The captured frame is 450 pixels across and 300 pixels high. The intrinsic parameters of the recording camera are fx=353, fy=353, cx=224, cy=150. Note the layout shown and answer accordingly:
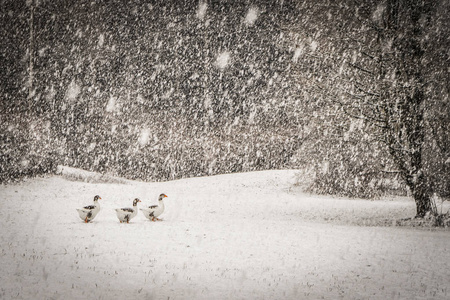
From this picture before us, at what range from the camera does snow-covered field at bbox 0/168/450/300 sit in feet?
17.4

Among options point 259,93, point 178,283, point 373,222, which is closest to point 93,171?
point 259,93

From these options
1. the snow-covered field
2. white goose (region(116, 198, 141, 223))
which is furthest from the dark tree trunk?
white goose (region(116, 198, 141, 223))

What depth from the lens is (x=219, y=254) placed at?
7.29 meters

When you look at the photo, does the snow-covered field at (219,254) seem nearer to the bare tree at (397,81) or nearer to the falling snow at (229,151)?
the falling snow at (229,151)

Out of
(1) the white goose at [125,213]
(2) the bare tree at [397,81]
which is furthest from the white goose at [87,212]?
(2) the bare tree at [397,81]

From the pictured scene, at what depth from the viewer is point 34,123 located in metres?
21.1

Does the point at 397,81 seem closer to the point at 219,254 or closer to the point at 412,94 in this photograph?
the point at 412,94

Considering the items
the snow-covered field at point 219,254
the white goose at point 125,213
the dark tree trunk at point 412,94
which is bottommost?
the snow-covered field at point 219,254

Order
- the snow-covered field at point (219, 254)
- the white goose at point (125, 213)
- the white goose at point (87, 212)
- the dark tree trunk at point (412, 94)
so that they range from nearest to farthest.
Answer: the snow-covered field at point (219, 254)
the white goose at point (87, 212)
the white goose at point (125, 213)
the dark tree trunk at point (412, 94)

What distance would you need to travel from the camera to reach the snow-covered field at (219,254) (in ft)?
17.4

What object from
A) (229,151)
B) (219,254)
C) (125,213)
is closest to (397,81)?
(219,254)

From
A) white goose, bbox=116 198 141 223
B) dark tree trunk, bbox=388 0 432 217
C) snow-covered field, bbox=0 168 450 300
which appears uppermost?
dark tree trunk, bbox=388 0 432 217

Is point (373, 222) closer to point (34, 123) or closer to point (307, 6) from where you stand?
point (307, 6)

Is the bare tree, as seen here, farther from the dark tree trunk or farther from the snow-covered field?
the snow-covered field
